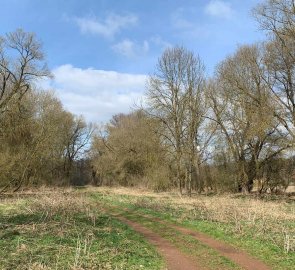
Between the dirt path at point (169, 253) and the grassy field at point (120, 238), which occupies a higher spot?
the grassy field at point (120, 238)

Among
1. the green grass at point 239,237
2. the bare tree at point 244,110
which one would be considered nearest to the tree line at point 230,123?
the bare tree at point 244,110

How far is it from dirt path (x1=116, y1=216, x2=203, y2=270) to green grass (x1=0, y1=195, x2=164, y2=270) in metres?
0.28

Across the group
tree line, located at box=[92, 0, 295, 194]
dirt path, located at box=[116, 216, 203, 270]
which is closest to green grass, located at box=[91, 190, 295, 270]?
dirt path, located at box=[116, 216, 203, 270]

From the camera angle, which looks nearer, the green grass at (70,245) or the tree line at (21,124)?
the green grass at (70,245)

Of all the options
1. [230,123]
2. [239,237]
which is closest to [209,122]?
[230,123]

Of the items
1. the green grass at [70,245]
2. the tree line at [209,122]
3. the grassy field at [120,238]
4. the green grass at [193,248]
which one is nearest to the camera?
the green grass at [70,245]

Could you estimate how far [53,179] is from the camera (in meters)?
53.9

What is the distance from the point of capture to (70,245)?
1118cm

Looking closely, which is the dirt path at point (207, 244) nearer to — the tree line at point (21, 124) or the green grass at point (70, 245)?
the green grass at point (70, 245)

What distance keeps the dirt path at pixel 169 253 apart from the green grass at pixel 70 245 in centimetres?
28

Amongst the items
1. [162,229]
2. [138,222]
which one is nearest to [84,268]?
[162,229]

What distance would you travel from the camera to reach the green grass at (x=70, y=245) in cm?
944

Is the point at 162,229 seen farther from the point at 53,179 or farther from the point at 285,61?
the point at 53,179

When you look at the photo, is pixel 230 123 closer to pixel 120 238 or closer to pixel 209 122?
pixel 209 122
